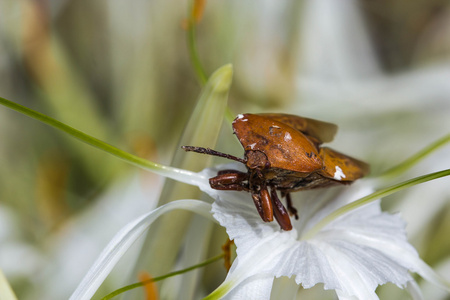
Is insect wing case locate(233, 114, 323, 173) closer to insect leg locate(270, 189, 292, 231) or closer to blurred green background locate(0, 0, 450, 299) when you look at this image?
insect leg locate(270, 189, 292, 231)

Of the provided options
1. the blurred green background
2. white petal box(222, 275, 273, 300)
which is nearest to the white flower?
white petal box(222, 275, 273, 300)

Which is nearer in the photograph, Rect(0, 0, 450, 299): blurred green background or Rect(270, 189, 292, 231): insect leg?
Rect(270, 189, 292, 231): insect leg

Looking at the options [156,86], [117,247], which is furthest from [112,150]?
[156,86]

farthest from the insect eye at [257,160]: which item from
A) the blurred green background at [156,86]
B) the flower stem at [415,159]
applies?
the blurred green background at [156,86]

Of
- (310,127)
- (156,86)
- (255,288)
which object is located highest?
(156,86)

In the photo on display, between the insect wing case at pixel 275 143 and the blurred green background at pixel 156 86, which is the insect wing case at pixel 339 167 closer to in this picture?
the insect wing case at pixel 275 143

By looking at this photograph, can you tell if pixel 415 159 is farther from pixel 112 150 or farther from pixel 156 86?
pixel 156 86
